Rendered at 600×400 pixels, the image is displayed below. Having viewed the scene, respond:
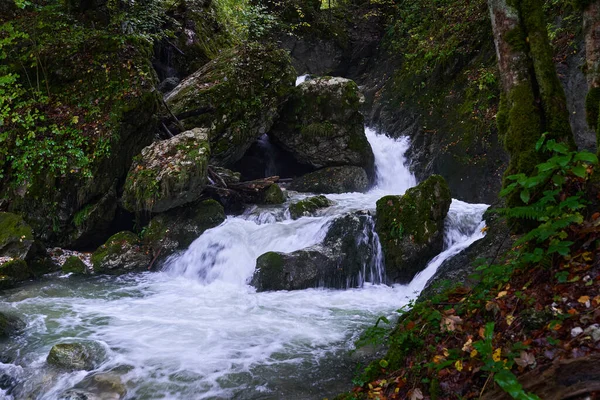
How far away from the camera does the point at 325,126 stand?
13578 millimetres

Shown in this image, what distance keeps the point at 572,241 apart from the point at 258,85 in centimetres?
1099

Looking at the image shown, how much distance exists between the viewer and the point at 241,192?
1148cm

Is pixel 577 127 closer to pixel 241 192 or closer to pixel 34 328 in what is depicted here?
pixel 241 192

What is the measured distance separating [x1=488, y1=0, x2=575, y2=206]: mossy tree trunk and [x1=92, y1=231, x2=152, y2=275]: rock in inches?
321

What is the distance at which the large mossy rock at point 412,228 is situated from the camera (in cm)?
788

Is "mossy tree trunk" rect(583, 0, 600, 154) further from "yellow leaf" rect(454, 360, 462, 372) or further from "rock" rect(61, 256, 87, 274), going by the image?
"rock" rect(61, 256, 87, 274)

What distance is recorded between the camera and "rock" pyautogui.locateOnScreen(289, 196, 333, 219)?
10.4m

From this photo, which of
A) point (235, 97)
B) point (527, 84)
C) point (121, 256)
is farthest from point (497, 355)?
point (235, 97)

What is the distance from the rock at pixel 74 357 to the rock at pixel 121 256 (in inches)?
165

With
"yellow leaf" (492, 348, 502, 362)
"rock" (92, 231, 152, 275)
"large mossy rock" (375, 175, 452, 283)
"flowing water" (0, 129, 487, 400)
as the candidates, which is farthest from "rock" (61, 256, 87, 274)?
"yellow leaf" (492, 348, 502, 362)

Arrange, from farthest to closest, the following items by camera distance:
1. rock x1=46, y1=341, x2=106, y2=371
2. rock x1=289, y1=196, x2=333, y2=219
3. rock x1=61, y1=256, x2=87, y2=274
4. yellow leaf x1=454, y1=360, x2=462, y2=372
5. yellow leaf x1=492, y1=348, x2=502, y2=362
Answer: rock x1=289, y1=196, x2=333, y2=219
rock x1=61, y1=256, x2=87, y2=274
rock x1=46, y1=341, x2=106, y2=371
yellow leaf x1=454, y1=360, x2=462, y2=372
yellow leaf x1=492, y1=348, x2=502, y2=362

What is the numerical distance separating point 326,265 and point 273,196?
3913 millimetres

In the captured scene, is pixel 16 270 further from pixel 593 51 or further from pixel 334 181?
pixel 593 51

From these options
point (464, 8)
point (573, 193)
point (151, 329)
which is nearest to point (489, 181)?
point (464, 8)
